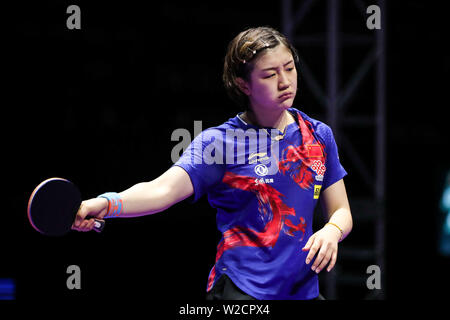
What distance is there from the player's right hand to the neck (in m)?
0.67

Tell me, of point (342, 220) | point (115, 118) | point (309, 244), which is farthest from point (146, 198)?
point (115, 118)

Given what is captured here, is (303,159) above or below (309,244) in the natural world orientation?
above

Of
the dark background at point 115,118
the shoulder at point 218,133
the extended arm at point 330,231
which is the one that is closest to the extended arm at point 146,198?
the shoulder at point 218,133

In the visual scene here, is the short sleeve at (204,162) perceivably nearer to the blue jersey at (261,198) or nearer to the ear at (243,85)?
the blue jersey at (261,198)

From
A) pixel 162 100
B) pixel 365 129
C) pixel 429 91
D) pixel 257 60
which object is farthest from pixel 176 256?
pixel 257 60

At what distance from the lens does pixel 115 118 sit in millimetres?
5008

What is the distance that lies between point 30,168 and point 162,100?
1.29m

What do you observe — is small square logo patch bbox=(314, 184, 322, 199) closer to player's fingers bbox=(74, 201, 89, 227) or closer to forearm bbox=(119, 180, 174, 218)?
forearm bbox=(119, 180, 174, 218)

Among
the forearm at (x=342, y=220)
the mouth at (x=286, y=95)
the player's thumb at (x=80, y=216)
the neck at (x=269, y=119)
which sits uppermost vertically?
the mouth at (x=286, y=95)

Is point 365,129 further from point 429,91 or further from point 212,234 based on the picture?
point 212,234

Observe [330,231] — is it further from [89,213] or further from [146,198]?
[89,213]

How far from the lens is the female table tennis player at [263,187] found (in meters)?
1.95

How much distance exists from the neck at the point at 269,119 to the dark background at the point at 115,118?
259 cm

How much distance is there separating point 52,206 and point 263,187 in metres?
0.72
